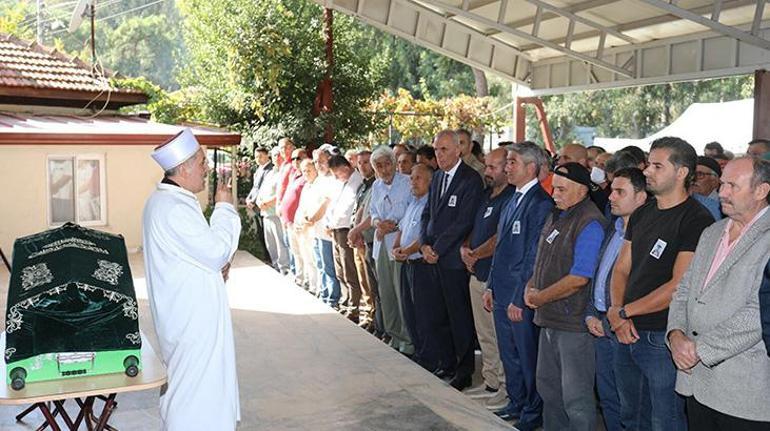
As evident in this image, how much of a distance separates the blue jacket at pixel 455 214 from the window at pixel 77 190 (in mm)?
8488

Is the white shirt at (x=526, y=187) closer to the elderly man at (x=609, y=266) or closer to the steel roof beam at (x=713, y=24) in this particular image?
the elderly man at (x=609, y=266)

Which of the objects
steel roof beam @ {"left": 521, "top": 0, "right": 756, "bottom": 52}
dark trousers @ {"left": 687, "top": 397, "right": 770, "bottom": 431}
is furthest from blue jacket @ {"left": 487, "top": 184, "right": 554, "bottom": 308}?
steel roof beam @ {"left": 521, "top": 0, "right": 756, "bottom": 52}

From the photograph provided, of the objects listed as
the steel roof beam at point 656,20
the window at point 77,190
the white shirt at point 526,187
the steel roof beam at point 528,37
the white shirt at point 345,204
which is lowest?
the window at point 77,190

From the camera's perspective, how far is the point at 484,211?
6.52 metres

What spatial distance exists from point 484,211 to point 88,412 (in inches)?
124

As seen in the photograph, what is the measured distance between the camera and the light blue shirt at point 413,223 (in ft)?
24.3

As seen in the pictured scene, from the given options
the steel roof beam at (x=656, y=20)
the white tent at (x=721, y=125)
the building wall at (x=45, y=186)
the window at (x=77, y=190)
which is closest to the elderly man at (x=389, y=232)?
the steel roof beam at (x=656, y=20)

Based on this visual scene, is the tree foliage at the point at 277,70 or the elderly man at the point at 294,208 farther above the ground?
the tree foliage at the point at 277,70

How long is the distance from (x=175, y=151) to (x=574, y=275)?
227 cm

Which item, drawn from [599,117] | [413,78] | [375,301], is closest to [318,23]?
[375,301]

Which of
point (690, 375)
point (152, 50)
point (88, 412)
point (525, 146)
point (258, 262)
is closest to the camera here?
point (690, 375)

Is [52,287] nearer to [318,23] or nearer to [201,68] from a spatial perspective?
[318,23]

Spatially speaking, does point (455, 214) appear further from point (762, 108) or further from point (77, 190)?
point (77, 190)

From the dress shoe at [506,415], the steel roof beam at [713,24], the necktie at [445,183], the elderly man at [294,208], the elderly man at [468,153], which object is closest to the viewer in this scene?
the dress shoe at [506,415]
